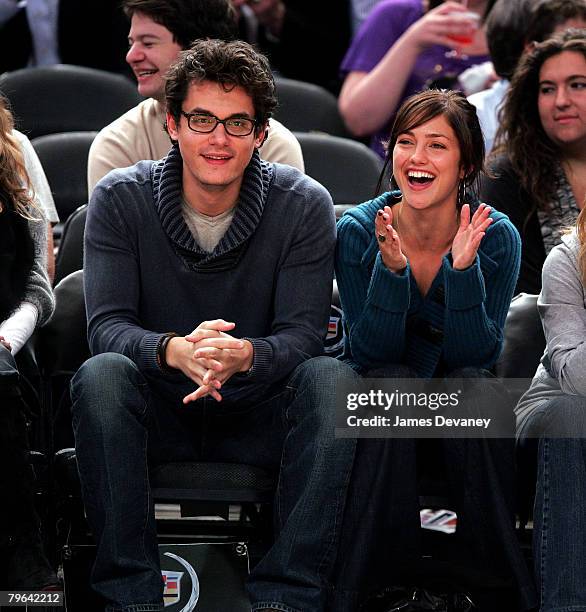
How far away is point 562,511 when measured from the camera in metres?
2.61

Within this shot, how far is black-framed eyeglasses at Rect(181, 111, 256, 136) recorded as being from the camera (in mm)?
2912

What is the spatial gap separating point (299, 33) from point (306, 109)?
495 mm

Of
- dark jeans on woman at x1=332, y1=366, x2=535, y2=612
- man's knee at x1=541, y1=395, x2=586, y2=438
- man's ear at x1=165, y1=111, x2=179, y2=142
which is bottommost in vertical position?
dark jeans on woman at x1=332, y1=366, x2=535, y2=612

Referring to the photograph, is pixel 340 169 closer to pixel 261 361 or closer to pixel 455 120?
pixel 455 120

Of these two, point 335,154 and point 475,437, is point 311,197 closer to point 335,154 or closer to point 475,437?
point 475,437

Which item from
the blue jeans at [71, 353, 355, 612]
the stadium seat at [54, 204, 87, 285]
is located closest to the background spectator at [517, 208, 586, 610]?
the blue jeans at [71, 353, 355, 612]

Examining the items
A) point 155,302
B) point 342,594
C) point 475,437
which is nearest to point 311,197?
point 155,302

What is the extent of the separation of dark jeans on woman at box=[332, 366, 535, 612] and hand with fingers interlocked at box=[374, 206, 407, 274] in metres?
0.36

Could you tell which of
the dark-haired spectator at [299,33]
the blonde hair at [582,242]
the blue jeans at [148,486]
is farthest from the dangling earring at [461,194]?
the dark-haired spectator at [299,33]

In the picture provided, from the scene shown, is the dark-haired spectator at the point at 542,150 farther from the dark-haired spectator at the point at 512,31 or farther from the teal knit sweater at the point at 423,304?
the teal knit sweater at the point at 423,304

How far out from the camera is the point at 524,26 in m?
4.03

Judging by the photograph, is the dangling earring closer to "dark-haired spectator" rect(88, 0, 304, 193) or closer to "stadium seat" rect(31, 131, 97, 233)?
"dark-haired spectator" rect(88, 0, 304, 193)

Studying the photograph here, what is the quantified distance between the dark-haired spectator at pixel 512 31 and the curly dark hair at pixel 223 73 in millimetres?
1218

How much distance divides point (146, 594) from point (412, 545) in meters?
0.59
